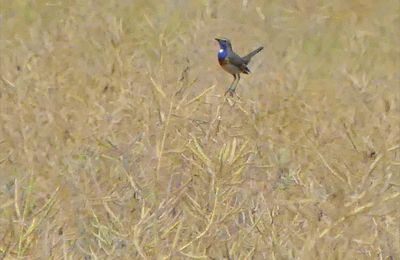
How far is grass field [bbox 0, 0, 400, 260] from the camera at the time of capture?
2.31 meters

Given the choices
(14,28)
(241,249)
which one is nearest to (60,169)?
(241,249)

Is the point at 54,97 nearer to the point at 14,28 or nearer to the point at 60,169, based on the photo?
the point at 60,169

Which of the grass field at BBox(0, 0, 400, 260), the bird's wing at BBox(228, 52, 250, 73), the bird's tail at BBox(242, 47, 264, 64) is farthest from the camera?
the bird's tail at BBox(242, 47, 264, 64)

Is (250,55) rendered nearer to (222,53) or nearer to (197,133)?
(222,53)

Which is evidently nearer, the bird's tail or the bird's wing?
the bird's wing

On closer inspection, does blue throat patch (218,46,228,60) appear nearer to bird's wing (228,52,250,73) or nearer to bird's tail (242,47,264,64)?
bird's wing (228,52,250,73)

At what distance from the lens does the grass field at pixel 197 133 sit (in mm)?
2311

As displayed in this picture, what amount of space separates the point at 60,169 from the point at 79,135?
38 cm

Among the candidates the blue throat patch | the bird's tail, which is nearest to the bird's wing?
the blue throat patch

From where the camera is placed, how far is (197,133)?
9.04ft

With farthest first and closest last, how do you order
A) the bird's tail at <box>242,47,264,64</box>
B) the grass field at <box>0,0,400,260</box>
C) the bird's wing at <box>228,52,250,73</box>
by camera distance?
the bird's tail at <box>242,47,264,64</box> < the bird's wing at <box>228,52,250,73</box> < the grass field at <box>0,0,400,260</box>

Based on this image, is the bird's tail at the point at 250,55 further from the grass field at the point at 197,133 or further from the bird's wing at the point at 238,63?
the bird's wing at the point at 238,63

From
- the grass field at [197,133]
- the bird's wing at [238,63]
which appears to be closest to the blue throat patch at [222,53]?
the bird's wing at [238,63]

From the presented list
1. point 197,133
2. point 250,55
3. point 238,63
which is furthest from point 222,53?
point 197,133
